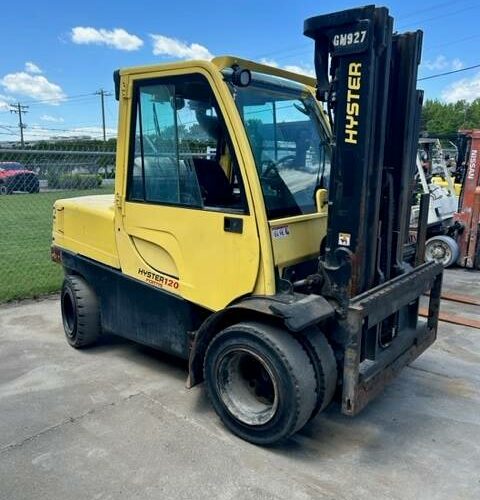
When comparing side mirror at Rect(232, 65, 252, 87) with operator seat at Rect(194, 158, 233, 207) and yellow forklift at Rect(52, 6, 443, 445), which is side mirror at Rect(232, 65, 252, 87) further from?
operator seat at Rect(194, 158, 233, 207)

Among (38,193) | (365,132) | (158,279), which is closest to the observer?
(365,132)

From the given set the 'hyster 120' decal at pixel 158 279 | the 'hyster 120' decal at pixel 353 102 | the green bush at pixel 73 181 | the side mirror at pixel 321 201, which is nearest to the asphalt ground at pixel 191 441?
the 'hyster 120' decal at pixel 158 279

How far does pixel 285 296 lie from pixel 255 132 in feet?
3.66

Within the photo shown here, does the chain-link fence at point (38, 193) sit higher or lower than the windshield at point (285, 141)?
lower

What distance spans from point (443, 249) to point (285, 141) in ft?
20.5

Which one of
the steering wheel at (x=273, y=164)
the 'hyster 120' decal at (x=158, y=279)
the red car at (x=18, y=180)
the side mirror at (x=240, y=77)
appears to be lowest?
the 'hyster 120' decal at (x=158, y=279)

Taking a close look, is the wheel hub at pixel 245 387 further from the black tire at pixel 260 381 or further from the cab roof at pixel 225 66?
the cab roof at pixel 225 66

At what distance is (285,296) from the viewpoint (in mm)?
3094

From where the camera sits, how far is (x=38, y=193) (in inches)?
418

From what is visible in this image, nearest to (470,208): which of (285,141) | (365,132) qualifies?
(285,141)

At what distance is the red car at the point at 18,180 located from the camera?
1019 cm

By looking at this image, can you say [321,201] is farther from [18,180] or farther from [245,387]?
[18,180]

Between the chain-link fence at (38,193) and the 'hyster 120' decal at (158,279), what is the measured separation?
3295mm

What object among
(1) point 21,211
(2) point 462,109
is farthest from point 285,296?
(2) point 462,109
